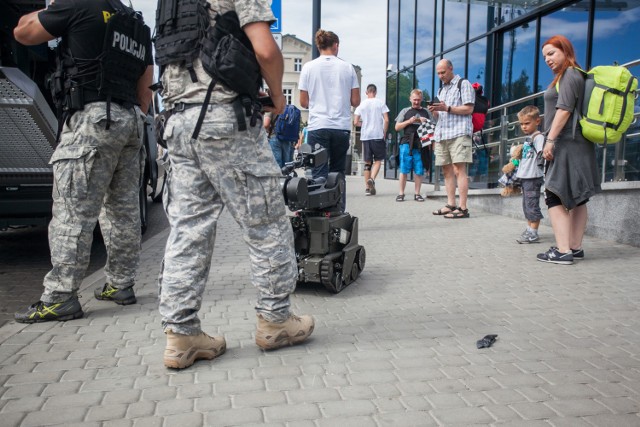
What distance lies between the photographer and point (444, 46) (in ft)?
56.5

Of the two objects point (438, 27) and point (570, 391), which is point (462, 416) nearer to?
point (570, 391)

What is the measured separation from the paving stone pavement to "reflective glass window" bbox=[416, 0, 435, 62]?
14443mm

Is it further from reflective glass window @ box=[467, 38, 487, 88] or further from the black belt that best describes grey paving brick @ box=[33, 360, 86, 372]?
reflective glass window @ box=[467, 38, 487, 88]

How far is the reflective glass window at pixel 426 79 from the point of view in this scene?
1838 centimetres

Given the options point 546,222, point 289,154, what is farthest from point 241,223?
point 289,154

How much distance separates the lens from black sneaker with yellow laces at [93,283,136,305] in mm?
4145

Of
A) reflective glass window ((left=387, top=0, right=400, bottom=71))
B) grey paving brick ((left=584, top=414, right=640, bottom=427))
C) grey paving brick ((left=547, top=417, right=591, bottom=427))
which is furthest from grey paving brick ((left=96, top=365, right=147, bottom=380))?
reflective glass window ((left=387, top=0, right=400, bottom=71))

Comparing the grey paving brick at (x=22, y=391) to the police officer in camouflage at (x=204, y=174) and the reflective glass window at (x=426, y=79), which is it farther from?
the reflective glass window at (x=426, y=79)

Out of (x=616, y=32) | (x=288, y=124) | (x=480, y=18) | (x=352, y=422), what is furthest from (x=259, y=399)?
(x=480, y=18)

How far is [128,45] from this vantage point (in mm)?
3873

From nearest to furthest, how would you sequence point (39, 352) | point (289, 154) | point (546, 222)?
point (39, 352) < point (546, 222) < point (289, 154)

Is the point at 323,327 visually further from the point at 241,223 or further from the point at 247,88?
the point at 247,88

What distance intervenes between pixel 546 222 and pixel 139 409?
6453mm

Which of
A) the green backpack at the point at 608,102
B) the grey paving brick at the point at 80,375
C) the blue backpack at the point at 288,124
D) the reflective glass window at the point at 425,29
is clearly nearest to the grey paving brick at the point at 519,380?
the grey paving brick at the point at 80,375
